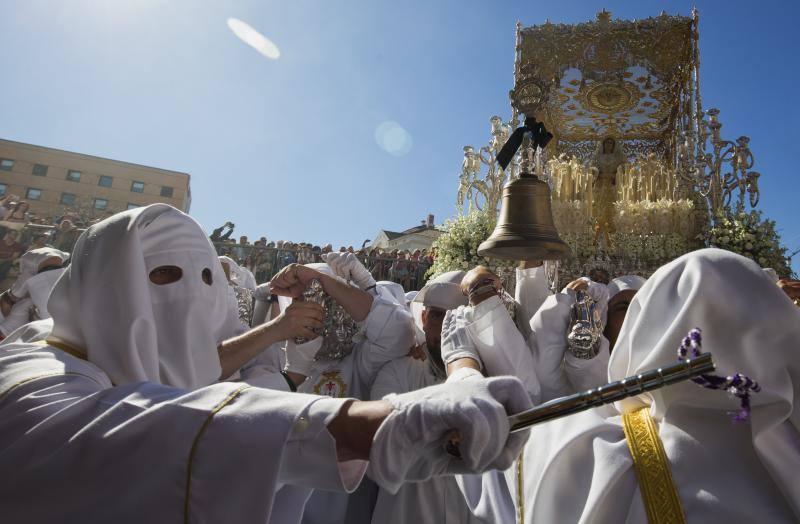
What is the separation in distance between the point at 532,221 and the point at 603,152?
1113 centimetres

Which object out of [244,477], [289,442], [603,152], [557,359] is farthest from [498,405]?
[603,152]

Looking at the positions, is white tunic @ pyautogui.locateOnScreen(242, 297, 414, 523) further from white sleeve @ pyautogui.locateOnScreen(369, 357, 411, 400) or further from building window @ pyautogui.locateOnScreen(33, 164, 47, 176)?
building window @ pyautogui.locateOnScreen(33, 164, 47, 176)

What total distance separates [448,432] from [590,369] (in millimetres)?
2028

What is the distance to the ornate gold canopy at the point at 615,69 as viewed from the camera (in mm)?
12406

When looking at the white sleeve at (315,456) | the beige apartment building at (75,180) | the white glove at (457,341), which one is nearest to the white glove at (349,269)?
the white glove at (457,341)

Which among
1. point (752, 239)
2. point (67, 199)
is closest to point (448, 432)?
point (752, 239)

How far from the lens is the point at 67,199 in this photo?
4747cm

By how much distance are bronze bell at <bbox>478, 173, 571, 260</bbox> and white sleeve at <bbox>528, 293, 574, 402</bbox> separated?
0.42m

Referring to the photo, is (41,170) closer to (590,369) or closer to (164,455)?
(590,369)

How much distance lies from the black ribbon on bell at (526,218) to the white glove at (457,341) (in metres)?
0.65

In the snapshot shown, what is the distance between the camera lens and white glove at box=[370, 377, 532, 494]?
3.15 feet

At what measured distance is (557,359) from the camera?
2973 mm

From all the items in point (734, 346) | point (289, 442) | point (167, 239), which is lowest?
point (289, 442)

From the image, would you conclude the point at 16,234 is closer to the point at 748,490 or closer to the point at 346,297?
the point at 346,297
